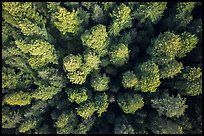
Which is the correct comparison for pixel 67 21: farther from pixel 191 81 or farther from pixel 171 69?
pixel 191 81

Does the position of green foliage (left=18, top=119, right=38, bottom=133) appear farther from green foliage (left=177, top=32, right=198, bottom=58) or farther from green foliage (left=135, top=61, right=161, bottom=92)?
green foliage (left=177, top=32, right=198, bottom=58)

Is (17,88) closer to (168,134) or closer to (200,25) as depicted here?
(168,134)

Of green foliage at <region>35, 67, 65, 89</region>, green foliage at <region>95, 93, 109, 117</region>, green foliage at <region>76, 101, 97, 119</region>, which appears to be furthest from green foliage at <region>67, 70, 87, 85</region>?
green foliage at <region>95, 93, 109, 117</region>

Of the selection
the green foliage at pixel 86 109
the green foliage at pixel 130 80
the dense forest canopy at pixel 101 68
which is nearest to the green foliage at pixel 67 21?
the dense forest canopy at pixel 101 68

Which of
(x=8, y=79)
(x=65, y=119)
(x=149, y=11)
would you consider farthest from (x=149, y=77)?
(x=8, y=79)

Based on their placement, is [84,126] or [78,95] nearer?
[78,95]
